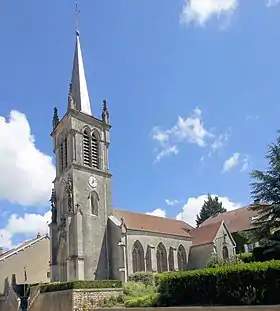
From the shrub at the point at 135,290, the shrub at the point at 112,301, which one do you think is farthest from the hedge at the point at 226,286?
the shrub at the point at 112,301

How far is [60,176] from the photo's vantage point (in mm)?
45094

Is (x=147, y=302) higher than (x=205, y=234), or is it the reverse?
(x=205, y=234)

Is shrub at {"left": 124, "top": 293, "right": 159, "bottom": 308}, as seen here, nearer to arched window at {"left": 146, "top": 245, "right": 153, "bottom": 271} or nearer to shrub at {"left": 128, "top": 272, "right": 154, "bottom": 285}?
shrub at {"left": 128, "top": 272, "right": 154, "bottom": 285}

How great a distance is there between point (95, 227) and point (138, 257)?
5.11 meters

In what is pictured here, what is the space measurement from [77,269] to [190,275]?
19550 millimetres

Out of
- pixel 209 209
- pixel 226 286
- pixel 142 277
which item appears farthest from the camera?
pixel 209 209

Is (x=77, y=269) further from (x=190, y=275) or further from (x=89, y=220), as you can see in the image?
(x=190, y=275)

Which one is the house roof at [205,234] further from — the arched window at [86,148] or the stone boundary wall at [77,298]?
the stone boundary wall at [77,298]

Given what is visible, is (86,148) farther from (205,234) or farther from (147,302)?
(147,302)

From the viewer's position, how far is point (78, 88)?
158 ft

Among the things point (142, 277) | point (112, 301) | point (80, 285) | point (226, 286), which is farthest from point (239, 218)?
point (226, 286)

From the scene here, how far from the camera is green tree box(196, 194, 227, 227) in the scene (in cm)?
7344

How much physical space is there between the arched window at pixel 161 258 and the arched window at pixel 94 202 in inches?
307

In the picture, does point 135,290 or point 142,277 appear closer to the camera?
point 135,290
